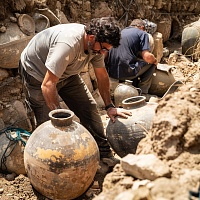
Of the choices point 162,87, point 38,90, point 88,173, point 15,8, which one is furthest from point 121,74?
point 88,173

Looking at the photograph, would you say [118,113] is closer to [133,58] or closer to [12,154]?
[12,154]

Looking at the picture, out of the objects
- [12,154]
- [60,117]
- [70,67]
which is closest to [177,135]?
[60,117]

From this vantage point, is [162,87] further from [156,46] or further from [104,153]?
[104,153]

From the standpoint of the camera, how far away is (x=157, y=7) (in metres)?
9.63

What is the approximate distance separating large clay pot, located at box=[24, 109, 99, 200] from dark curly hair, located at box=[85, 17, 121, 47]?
32.6 inches

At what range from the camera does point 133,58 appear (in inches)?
240

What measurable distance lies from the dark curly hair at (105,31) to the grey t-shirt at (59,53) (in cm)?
15

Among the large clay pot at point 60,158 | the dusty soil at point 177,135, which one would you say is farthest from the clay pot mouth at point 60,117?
the dusty soil at point 177,135

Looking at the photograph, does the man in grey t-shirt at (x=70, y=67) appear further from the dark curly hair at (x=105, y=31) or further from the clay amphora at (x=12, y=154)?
the clay amphora at (x=12, y=154)

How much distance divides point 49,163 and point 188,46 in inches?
252

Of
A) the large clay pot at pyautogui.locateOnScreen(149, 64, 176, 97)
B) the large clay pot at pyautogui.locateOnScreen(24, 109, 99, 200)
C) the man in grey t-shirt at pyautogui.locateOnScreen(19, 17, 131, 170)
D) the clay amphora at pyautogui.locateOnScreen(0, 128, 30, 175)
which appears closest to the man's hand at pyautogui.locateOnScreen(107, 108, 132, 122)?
the man in grey t-shirt at pyautogui.locateOnScreen(19, 17, 131, 170)

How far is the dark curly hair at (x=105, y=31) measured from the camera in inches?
131

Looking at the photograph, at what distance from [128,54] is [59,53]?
9.91 ft

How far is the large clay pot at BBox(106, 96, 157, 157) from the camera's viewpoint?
353cm
